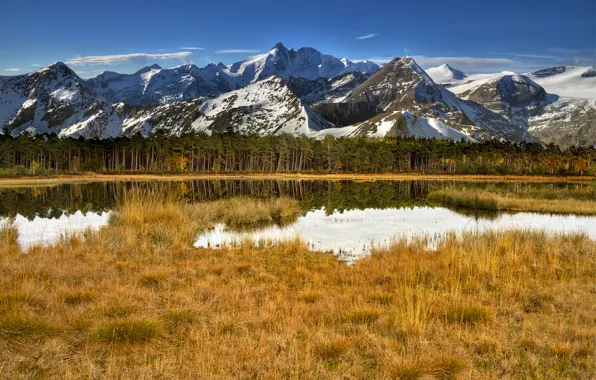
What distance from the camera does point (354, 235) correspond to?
25234mm

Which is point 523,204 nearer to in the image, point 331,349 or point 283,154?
point 331,349

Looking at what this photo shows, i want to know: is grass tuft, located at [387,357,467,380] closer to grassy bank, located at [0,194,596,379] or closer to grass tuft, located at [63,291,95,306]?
grassy bank, located at [0,194,596,379]

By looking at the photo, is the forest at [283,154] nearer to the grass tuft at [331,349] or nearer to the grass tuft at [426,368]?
the grass tuft at [331,349]

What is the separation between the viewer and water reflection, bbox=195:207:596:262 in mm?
21786

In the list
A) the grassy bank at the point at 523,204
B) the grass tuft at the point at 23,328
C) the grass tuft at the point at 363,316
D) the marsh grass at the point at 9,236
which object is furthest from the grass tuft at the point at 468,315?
the grassy bank at the point at 523,204

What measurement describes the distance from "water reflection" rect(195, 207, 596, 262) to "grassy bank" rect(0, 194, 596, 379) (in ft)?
16.6

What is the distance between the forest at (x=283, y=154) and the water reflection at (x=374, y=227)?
324 feet

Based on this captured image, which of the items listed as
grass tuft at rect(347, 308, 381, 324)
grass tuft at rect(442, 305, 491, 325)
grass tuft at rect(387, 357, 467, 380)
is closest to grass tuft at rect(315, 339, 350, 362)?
grass tuft at rect(387, 357, 467, 380)

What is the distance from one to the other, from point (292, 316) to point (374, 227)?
65.2 ft

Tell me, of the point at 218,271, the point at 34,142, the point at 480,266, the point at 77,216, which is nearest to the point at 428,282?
the point at 480,266

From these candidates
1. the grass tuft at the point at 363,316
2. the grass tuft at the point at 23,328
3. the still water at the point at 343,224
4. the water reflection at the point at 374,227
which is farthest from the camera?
the still water at the point at 343,224

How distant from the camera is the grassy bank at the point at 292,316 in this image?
282 inches

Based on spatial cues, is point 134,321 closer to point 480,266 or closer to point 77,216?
point 480,266

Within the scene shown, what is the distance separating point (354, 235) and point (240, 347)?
1802cm
